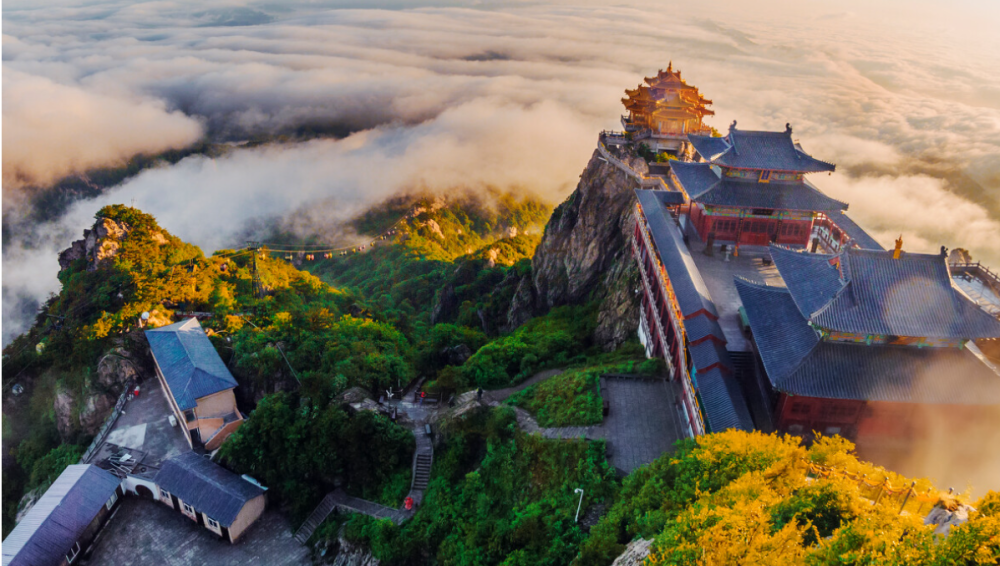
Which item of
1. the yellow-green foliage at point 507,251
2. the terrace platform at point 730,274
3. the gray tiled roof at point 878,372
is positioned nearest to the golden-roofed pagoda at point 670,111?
the terrace platform at point 730,274

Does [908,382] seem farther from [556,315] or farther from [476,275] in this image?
[476,275]

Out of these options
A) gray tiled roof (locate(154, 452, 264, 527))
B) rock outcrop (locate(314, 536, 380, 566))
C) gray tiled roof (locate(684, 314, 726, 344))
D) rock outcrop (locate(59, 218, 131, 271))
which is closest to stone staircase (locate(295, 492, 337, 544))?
rock outcrop (locate(314, 536, 380, 566))

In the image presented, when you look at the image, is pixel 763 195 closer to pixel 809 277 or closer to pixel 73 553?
pixel 809 277

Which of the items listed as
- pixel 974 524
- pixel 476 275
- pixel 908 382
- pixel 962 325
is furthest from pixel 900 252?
pixel 476 275

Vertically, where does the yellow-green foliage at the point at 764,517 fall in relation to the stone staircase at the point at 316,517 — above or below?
above

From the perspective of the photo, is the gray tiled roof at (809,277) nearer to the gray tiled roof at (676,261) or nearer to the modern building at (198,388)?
the gray tiled roof at (676,261)
